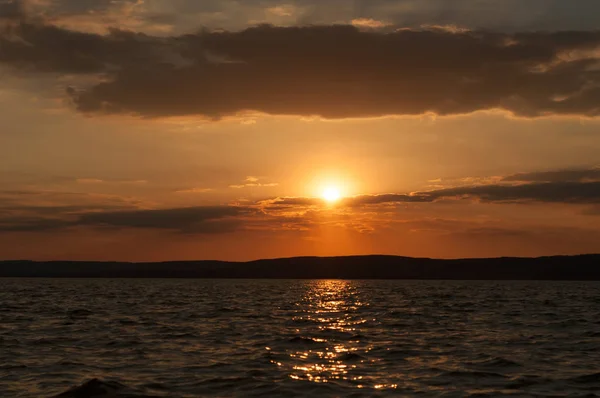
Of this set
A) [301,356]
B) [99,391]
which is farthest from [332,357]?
[99,391]

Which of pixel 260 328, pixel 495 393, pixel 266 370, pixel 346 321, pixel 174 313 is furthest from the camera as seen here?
pixel 174 313

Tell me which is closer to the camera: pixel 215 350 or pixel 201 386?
pixel 201 386

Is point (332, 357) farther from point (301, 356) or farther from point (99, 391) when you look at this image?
point (99, 391)

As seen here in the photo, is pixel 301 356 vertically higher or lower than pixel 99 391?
higher

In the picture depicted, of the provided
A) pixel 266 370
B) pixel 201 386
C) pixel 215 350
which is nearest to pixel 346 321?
pixel 215 350

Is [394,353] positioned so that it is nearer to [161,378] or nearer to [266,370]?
[266,370]

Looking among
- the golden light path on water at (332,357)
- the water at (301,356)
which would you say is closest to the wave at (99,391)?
the water at (301,356)

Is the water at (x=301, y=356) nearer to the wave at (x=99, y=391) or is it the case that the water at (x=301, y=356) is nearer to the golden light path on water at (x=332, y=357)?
the golden light path on water at (x=332, y=357)

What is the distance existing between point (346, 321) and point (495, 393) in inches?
1061

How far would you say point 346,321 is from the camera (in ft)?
162

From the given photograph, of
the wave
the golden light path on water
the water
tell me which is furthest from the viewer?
the golden light path on water

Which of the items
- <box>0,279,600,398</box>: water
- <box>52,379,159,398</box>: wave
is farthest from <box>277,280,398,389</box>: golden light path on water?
<box>52,379,159,398</box>: wave

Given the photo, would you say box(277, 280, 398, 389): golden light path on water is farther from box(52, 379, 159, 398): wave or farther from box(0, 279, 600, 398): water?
box(52, 379, 159, 398): wave

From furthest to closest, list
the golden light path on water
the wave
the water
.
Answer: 1. the golden light path on water
2. the water
3. the wave
